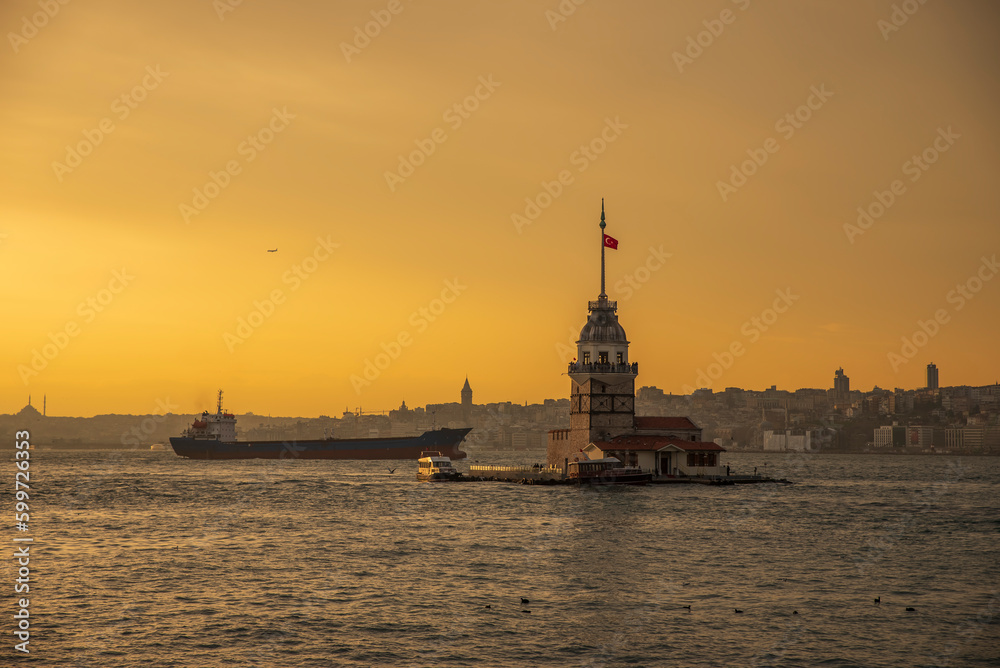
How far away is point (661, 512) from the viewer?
205ft

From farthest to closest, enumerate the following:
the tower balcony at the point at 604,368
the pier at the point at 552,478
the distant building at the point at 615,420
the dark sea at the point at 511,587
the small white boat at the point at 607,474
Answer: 1. the tower balcony at the point at 604,368
2. the distant building at the point at 615,420
3. the pier at the point at 552,478
4. the small white boat at the point at 607,474
5. the dark sea at the point at 511,587

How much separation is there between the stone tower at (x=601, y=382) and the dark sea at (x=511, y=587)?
23.2m

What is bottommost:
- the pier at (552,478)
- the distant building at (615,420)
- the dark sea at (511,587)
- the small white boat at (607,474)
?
the dark sea at (511,587)

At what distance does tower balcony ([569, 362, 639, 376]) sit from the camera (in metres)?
90.4

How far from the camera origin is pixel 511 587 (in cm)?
3541

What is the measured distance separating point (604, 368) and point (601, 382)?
1281mm

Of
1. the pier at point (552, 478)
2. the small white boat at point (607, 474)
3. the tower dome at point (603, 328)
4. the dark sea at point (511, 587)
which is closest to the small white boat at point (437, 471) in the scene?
the pier at point (552, 478)

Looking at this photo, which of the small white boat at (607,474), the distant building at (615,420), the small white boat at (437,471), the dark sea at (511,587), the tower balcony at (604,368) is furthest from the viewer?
the small white boat at (437,471)

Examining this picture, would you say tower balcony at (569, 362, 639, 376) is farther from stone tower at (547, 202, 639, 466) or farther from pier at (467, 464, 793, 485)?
pier at (467, 464, 793, 485)

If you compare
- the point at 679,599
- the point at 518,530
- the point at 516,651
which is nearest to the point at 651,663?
the point at 516,651

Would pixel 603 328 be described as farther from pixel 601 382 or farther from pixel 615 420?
pixel 615 420

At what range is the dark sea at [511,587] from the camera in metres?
26.7

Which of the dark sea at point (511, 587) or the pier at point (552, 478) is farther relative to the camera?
the pier at point (552, 478)

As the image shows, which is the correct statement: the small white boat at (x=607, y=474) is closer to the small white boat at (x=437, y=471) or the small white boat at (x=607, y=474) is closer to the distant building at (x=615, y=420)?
the distant building at (x=615, y=420)
